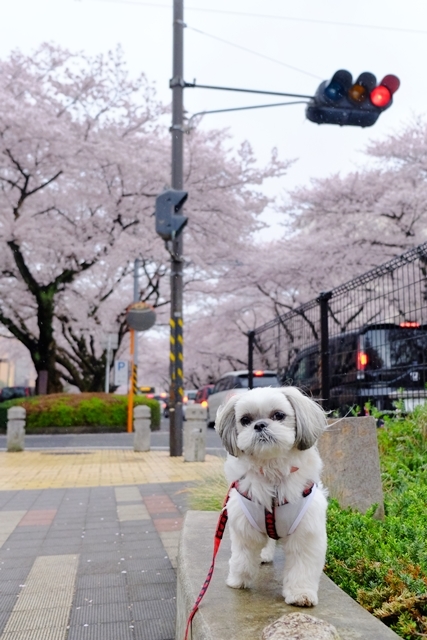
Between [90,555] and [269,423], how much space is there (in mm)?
2640

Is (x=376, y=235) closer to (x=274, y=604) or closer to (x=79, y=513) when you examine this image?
(x=79, y=513)

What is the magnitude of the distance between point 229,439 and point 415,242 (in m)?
18.8

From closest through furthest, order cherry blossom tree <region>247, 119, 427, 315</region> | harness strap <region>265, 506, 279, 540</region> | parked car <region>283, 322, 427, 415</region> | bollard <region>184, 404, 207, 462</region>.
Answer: harness strap <region>265, 506, 279, 540</region> < parked car <region>283, 322, 427, 415</region> < bollard <region>184, 404, 207, 462</region> < cherry blossom tree <region>247, 119, 427, 315</region>

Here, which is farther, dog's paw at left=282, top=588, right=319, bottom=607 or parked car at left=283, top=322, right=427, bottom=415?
parked car at left=283, top=322, right=427, bottom=415

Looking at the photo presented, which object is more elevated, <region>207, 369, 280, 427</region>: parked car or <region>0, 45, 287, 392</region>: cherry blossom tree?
<region>0, 45, 287, 392</region>: cherry blossom tree

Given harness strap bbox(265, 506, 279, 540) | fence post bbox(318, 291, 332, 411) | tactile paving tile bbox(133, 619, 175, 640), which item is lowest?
tactile paving tile bbox(133, 619, 175, 640)

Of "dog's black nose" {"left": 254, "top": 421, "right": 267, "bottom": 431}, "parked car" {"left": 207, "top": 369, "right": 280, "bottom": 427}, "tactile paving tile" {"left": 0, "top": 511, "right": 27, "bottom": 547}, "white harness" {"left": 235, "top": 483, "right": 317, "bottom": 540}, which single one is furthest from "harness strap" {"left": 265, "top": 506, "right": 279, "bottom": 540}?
"parked car" {"left": 207, "top": 369, "right": 280, "bottom": 427}

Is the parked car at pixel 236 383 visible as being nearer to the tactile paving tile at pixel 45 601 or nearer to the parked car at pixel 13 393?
the tactile paving tile at pixel 45 601

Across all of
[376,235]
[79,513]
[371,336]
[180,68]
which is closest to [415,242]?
[376,235]

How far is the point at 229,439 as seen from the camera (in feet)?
7.70

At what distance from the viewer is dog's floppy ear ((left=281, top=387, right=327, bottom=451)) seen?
7.43ft

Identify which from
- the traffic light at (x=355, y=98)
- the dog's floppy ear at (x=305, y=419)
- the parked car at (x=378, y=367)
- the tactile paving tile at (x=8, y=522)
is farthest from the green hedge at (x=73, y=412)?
the dog's floppy ear at (x=305, y=419)

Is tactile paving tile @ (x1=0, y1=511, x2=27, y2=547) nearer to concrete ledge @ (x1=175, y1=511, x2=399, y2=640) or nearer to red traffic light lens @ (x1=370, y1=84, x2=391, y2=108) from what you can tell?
concrete ledge @ (x1=175, y1=511, x2=399, y2=640)

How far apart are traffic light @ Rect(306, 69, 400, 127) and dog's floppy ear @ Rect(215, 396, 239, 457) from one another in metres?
6.11
